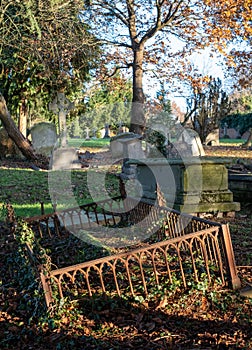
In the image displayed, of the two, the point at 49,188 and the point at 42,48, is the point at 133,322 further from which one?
the point at 42,48

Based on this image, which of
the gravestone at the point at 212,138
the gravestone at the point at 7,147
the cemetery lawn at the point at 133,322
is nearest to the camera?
the cemetery lawn at the point at 133,322

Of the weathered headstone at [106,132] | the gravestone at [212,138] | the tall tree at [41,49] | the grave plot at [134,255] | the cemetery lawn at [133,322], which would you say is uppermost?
the tall tree at [41,49]

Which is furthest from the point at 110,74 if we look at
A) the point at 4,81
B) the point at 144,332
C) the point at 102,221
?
the point at 144,332

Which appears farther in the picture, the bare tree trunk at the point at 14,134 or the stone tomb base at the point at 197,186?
the bare tree trunk at the point at 14,134

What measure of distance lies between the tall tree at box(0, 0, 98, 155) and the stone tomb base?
586cm

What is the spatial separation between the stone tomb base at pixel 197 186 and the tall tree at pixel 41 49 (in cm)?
586

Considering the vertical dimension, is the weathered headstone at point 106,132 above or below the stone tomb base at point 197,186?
above

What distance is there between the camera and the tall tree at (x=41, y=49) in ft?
34.2

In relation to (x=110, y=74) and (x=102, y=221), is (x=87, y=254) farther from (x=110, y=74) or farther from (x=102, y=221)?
(x=110, y=74)

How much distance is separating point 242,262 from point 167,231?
936mm

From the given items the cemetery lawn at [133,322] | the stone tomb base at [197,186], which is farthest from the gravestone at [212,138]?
the cemetery lawn at [133,322]

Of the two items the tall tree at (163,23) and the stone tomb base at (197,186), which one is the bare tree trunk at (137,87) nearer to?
the tall tree at (163,23)

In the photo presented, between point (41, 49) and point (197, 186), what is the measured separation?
7.35 meters

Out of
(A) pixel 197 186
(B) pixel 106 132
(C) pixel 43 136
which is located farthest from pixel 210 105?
(B) pixel 106 132
